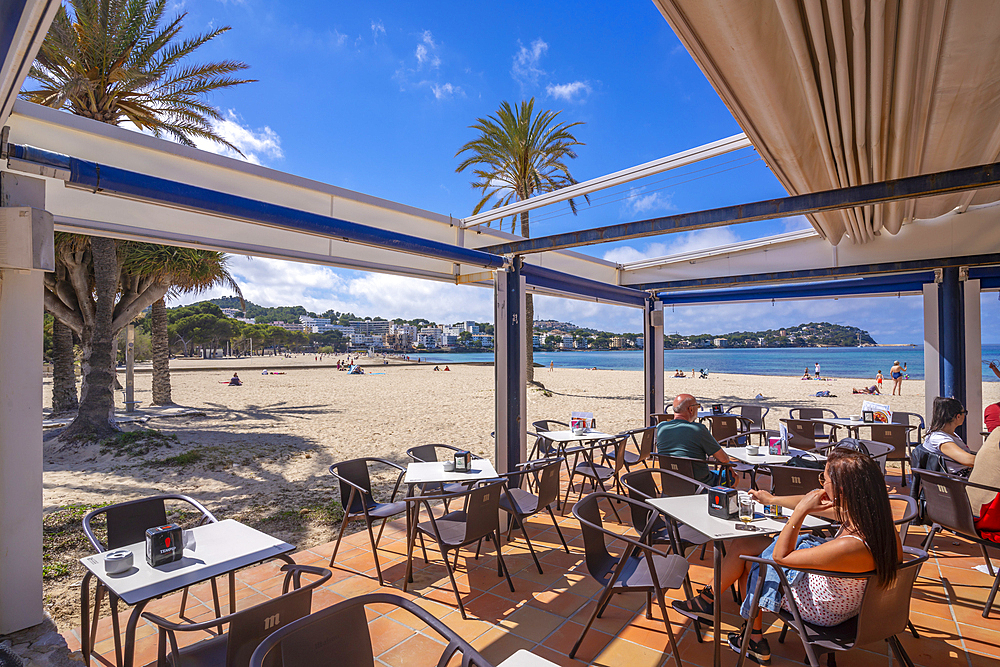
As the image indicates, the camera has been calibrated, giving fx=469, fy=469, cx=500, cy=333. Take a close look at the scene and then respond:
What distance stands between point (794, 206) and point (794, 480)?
2.00m

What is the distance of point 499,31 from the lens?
31.4ft

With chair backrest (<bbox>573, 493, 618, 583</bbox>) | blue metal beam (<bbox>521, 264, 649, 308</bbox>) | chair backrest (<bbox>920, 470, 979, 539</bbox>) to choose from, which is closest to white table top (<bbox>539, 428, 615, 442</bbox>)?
blue metal beam (<bbox>521, 264, 649, 308</bbox>)

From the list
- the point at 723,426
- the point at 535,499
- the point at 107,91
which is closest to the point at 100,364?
the point at 107,91

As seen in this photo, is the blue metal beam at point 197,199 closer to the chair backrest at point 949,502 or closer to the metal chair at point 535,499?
the metal chair at point 535,499

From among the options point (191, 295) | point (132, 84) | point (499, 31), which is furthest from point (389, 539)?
A: point (191, 295)

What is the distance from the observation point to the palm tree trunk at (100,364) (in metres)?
9.33

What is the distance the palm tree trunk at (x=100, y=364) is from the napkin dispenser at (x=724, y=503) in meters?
11.3

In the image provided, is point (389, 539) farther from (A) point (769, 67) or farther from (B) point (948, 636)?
(A) point (769, 67)

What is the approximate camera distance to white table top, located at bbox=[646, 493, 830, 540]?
2.35 metres

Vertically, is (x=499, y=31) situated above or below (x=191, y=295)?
above

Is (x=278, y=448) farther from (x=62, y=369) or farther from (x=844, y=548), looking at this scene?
(x=844, y=548)

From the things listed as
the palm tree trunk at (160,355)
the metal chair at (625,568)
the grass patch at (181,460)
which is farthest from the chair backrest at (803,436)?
the palm tree trunk at (160,355)

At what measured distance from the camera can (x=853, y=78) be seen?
2.34 meters

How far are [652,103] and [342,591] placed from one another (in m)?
9.13
